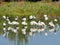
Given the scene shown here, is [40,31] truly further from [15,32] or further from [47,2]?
[47,2]

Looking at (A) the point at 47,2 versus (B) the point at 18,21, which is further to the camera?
(A) the point at 47,2

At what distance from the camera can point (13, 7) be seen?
12.8m

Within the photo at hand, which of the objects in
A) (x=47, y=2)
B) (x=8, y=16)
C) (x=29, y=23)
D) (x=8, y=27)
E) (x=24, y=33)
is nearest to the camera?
(x=24, y=33)

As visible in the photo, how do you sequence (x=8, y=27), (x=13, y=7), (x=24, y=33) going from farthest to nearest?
(x=13, y=7) < (x=8, y=27) < (x=24, y=33)

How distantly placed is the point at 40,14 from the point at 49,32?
2.79 m

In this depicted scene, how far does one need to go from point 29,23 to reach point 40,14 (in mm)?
1708

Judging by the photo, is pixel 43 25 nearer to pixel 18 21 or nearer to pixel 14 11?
pixel 18 21

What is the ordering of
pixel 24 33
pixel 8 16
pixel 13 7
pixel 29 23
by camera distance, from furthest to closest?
pixel 13 7
pixel 8 16
pixel 29 23
pixel 24 33

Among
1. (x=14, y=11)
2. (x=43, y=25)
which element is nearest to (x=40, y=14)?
(x=14, y=11)

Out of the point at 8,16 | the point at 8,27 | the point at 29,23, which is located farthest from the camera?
the point at 8,16

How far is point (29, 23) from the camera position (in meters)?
10.5

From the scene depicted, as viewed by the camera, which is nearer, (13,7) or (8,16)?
(8,16)

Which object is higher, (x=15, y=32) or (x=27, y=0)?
(x=15, y=32)

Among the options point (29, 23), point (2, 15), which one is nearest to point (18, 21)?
point (29, 23)
